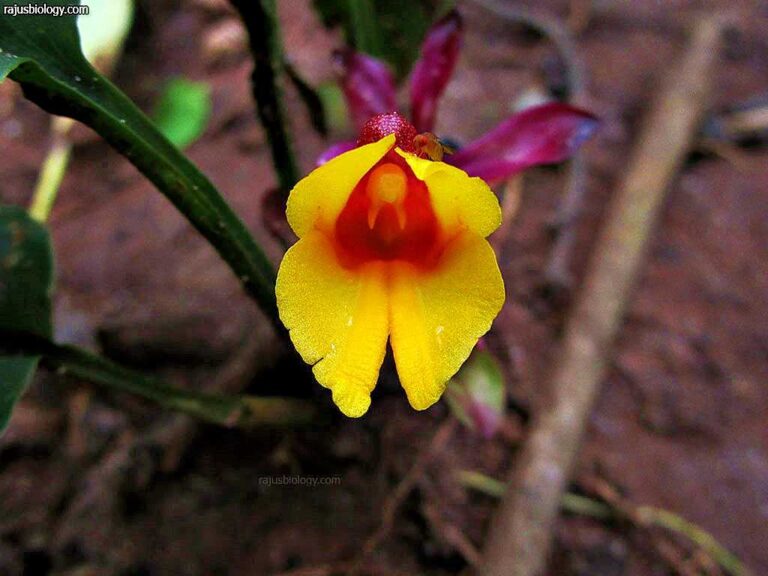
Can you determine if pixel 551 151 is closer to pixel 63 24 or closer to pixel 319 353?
pixel 319 353

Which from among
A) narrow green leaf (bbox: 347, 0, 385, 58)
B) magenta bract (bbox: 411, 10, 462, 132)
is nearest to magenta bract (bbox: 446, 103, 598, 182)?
magenta bract (bbox: 411, 10, 462, 132)

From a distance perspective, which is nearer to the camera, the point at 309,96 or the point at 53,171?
the point at 309,96

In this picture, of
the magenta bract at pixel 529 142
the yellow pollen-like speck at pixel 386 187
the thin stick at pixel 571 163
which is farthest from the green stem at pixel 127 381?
the thin stick at pixel 571 163

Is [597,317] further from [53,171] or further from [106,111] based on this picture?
[53,171]

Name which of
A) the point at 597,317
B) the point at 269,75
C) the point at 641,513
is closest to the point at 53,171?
the point at 269,75

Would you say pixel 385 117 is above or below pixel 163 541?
above

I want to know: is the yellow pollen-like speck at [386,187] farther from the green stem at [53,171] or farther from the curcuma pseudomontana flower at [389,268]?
the green stem at [53,171]

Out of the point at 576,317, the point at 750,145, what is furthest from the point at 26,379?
the point at 750,145
